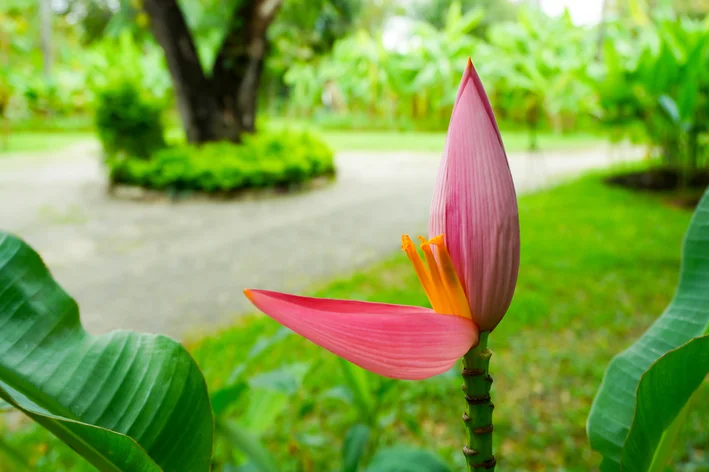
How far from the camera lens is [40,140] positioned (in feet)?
42.3

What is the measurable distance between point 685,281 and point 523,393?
164 centimetres

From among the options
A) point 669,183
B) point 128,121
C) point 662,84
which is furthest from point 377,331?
point 128,121

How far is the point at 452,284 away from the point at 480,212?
4 cm

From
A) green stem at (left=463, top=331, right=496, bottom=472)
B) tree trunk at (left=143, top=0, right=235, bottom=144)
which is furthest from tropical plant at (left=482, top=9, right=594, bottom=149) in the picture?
green stem at (left=463, top=331, right=496, bottom=472)

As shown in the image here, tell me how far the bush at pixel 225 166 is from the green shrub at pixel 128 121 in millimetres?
177

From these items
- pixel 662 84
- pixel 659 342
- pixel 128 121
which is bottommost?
pixel 659 342

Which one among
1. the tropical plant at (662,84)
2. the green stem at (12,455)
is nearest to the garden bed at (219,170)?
the tropical plant at (662,84)

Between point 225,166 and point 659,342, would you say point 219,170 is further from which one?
point 659,342

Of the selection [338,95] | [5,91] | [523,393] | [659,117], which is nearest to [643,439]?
[523,393]

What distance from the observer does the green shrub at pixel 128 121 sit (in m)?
6.43

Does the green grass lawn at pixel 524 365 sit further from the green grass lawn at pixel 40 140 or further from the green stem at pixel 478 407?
the green grass lawn at pixel 40 140

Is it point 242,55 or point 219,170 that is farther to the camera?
point 242,55

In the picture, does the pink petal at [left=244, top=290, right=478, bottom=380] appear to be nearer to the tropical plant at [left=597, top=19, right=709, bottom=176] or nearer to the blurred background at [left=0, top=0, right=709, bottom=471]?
the blurred background at [left=0, top=0, right=709, bottom=471]

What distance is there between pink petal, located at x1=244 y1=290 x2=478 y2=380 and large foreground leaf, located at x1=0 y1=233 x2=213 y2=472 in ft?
0.54
